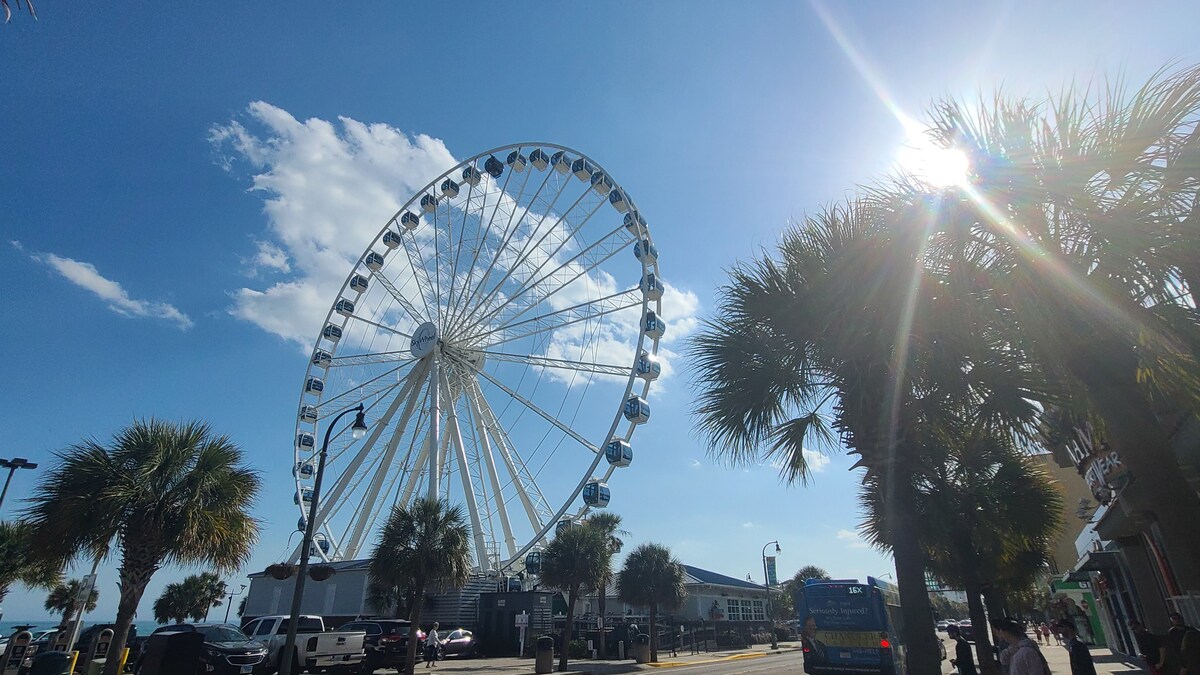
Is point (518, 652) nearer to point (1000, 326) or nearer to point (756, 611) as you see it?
point (1000, 326)

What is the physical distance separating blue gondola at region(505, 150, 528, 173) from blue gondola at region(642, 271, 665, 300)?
31.0 ft

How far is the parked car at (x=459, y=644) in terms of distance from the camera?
27523 millimetres

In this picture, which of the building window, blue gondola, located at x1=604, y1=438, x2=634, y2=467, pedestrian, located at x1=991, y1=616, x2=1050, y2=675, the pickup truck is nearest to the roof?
the building window

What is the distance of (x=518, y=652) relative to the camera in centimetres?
3092

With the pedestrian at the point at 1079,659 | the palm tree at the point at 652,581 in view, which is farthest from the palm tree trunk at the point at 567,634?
the pedestrian at the point at 1079,659

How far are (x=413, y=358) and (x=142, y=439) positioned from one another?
1968 centimetres

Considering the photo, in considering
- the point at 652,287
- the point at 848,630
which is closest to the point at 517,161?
the point at 652,287

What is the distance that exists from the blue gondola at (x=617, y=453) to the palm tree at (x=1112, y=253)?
68.1 ft

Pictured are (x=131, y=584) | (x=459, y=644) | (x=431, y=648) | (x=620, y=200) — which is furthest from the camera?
(x=620, y=200)

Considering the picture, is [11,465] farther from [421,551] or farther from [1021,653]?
[1021,653]

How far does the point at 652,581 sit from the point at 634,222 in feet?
57.1

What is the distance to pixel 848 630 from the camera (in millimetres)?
15680

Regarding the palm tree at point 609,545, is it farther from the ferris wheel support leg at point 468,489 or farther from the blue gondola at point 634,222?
the blue gondola at point 634,222

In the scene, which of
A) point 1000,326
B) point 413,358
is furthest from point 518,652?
point 1000,326
